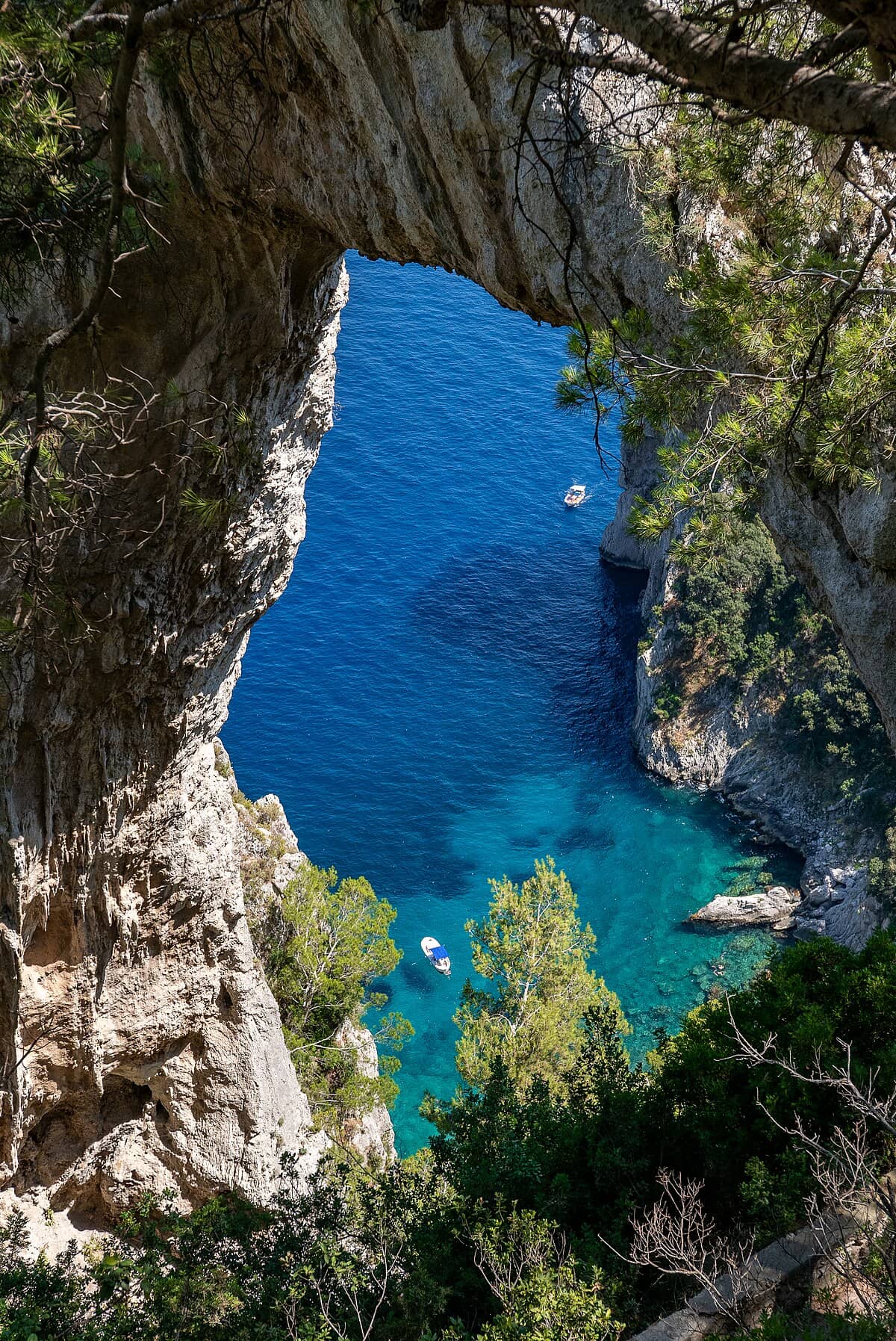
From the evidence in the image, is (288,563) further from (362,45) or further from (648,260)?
(648,260)

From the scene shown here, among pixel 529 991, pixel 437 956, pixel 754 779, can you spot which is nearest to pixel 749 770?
pixel 754 779

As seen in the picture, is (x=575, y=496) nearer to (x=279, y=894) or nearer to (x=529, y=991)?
(x=529, y=991)

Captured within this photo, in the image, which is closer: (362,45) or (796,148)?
(796,148)

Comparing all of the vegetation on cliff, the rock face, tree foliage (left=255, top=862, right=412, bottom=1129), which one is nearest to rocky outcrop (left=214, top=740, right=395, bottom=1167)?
tree foliage (left=255, top=862, right=412, bottom=1129)

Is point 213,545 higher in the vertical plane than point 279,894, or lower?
higher

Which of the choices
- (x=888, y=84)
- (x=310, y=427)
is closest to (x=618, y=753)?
(x=310, y=427)

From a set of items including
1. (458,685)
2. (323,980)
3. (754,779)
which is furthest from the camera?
(458,685)

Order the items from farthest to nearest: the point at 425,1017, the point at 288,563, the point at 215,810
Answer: the point at 425,1017 → the point at 215,810 → the point at 288,563
